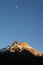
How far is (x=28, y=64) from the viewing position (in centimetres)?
11250

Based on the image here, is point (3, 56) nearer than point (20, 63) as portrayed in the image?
No

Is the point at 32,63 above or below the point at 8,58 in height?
below

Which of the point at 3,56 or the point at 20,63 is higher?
the point at 3,56

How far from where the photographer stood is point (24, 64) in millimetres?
114688

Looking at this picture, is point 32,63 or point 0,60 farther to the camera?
point 0,60

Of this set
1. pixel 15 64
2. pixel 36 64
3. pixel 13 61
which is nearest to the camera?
pixel 36 64

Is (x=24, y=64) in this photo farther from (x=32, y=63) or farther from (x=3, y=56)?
(x=3, y=56)

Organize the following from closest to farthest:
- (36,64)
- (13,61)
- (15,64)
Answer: (36,64), (15,64), (13,61)

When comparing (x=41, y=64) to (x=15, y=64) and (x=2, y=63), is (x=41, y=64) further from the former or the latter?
(x=2, y=63)

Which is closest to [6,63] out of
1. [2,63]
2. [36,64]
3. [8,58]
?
[2,63]

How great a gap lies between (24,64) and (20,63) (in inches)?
264

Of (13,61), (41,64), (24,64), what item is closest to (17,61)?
(13,61)

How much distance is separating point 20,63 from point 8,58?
43.0 feet

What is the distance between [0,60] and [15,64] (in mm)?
10828
